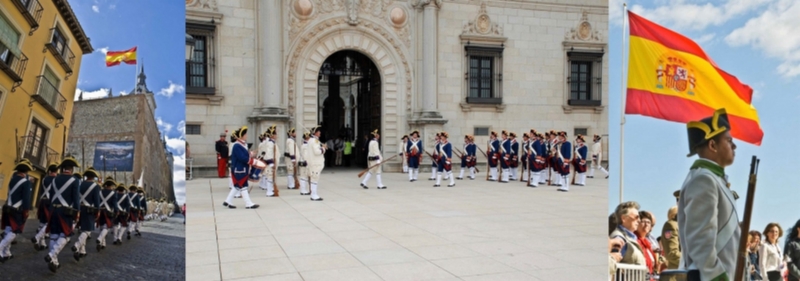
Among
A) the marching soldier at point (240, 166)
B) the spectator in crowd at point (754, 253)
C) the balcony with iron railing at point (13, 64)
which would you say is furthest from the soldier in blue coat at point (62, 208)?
the marching soldier at point (240, 166)

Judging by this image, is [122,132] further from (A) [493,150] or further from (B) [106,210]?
(A) [493,150]

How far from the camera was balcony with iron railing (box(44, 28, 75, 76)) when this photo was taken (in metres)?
1.04

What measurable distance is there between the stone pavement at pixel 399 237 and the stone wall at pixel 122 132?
1.64 metres

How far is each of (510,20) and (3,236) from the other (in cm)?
632

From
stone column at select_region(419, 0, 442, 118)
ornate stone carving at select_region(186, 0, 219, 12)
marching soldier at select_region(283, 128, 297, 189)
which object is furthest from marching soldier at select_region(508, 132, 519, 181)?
ornate stone carving at select_region(186, 0, 219, 12)

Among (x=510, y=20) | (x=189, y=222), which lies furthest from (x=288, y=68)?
(x=189, y=222)

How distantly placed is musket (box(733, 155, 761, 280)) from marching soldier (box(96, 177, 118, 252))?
1.31 meters

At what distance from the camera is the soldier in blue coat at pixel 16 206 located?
3.27 feet

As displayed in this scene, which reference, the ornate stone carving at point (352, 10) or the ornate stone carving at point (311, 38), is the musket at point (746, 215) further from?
the ornate stone carving at point (352, 10)

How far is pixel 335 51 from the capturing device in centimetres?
984

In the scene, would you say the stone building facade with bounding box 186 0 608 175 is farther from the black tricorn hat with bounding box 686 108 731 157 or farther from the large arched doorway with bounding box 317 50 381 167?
the black tricorn hat with bounding box 686 108 731 157

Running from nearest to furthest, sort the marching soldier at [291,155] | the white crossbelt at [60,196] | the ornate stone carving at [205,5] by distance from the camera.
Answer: the white crossbelt at [60,196], the marching soldier at [291,155], the ornate stone carving at [205,5]

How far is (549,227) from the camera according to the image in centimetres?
429

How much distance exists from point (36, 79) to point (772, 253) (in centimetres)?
Answer: 168
